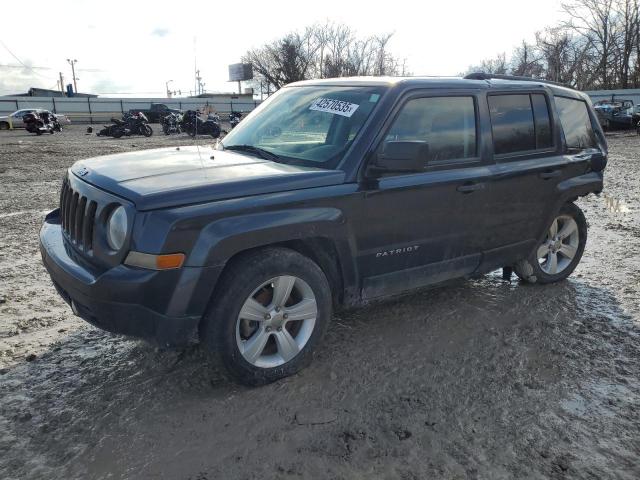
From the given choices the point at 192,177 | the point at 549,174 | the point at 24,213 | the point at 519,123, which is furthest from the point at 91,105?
the point at 192,177

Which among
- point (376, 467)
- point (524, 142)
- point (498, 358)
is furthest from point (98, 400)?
point (524, 142)

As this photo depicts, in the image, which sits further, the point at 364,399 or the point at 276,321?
the point at 276,321

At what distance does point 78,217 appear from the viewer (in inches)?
126

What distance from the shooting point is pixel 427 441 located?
272 centimetres

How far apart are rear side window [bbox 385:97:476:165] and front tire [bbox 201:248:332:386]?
113 cm

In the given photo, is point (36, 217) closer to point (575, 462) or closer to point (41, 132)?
point (575, 462)

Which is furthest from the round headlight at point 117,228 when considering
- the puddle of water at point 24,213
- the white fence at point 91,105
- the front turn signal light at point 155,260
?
the white fence at point 91,105

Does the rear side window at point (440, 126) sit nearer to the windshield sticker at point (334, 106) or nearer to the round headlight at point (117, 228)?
the windshield sticker at point (334, 106)

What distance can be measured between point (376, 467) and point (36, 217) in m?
6.69

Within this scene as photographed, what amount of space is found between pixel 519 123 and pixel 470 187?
0.91m

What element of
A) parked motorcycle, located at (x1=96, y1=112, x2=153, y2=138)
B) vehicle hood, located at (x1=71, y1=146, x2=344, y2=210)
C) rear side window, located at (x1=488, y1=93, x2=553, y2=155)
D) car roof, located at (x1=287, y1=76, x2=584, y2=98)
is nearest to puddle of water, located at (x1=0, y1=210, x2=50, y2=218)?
vehicle hood, located at (x1=71, y1=146, x2=344, y2=210)

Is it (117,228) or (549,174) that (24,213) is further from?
(549,174)

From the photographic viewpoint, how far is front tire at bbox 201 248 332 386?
2.96 meters

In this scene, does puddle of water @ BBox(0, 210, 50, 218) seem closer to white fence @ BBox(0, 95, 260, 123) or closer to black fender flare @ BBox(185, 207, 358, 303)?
black fender flare @ BBox(185, 207, 358, 303)
